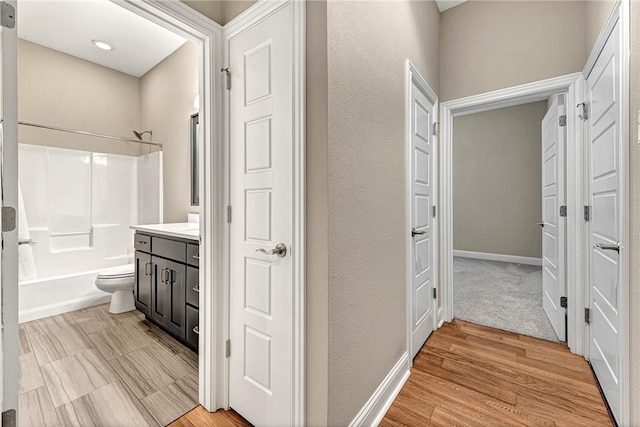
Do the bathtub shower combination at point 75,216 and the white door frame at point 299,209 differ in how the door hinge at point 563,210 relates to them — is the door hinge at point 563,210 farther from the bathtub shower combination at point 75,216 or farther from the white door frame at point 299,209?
the bathtub shower combination at point 75,216

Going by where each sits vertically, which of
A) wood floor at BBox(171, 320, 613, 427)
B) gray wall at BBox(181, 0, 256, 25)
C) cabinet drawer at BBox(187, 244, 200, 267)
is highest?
gray wall at BBox(181, 0, 256, 25)

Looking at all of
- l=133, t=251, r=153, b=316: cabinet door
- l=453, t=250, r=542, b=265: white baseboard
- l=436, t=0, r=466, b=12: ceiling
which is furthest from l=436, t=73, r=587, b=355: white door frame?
l=133, t=251, r=153, b=316: cabinet door

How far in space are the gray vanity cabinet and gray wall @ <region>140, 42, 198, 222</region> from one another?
0.65 m

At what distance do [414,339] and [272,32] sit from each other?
2.08 meters

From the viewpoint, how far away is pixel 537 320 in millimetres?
2613

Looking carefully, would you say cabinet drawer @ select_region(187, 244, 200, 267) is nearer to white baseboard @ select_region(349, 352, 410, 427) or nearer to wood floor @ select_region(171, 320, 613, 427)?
wood floor @ select_region(171, 320, 613, 427)

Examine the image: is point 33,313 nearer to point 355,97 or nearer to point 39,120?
point 39,120

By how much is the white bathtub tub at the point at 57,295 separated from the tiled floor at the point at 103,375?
147 mm

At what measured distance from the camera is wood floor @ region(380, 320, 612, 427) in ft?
4.81

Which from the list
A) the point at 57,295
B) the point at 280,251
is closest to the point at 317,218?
the point at 280,251

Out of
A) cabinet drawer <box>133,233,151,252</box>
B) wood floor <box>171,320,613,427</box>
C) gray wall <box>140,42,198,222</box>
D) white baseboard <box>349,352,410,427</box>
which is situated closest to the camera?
white baseboard <box>349,352,410,427</box>

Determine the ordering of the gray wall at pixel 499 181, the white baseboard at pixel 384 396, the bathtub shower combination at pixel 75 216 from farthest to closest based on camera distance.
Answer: the gray wall at pixel 499 181
the bathtub shower combination at pixel 75 216
the white baseboard at pixel 384 396

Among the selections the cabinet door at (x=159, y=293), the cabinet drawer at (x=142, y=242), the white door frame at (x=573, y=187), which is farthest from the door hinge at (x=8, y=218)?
the white door frame at (x=573, y=187)

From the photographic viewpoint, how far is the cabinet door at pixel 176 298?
2066 mm
